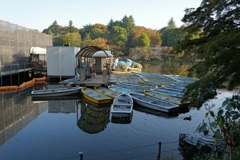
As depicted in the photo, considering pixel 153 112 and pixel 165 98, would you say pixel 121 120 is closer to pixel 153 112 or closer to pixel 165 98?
pixel 153 112

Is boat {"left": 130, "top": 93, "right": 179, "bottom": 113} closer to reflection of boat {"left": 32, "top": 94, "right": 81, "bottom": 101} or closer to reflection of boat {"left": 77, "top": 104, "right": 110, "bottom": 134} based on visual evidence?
reflection of boat {"left": 77, "top": 104, "right": 110, "bottom": 134}

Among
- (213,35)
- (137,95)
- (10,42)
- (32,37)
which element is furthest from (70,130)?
(32,37)

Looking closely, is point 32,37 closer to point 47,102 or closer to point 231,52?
point 47,102

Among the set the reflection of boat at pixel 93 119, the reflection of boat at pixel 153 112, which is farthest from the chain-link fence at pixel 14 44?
the reflection of boat at pixel 153 112

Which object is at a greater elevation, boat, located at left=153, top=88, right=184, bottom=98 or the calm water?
boat, located at left=153, top=88, right=184, bottom=98

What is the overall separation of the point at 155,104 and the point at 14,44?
22.2 metres

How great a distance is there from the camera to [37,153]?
9492mm

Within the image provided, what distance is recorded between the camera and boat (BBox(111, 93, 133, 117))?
1408 centimetres

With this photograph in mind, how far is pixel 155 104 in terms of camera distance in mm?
15828

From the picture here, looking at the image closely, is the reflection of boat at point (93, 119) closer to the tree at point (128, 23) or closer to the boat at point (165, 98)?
the boat at point (165, 98)

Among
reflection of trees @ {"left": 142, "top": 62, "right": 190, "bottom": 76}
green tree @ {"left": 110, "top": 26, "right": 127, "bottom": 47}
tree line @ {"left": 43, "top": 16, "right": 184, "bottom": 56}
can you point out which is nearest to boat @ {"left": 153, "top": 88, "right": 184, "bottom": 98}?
reflection of trees @ {"left": 142, "top": 62, "right": 190, "bottom": 76}

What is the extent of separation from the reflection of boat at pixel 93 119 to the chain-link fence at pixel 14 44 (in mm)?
13573

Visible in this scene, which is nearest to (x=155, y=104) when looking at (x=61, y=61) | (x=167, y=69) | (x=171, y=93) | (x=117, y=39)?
(x=171, y=93)

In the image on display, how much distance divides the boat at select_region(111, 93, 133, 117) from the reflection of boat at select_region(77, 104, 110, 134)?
786 millimetres
